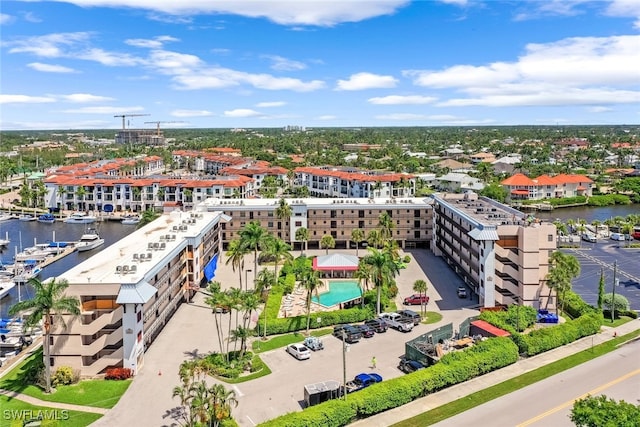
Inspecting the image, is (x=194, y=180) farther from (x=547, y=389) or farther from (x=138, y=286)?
(x=547, y=389)

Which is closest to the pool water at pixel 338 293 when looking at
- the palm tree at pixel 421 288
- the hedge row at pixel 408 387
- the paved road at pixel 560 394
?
the palm tree at pixel 421 288

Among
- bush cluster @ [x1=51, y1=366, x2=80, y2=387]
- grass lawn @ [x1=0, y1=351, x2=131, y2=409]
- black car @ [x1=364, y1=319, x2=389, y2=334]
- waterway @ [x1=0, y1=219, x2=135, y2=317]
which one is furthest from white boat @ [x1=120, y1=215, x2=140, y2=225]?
bush cluster @ [x1=51, y1=366, x2=80, y2=387]

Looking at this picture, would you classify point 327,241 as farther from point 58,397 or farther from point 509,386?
point 58,397

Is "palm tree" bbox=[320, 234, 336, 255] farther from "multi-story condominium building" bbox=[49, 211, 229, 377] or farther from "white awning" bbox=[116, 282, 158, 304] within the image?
"white awning" bbox=[116, 282, 158, 304]

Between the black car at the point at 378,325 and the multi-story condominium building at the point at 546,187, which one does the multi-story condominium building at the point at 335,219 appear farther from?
the multi-story condominium building at the point at 546,187

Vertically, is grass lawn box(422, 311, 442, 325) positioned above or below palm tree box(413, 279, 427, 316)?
below
